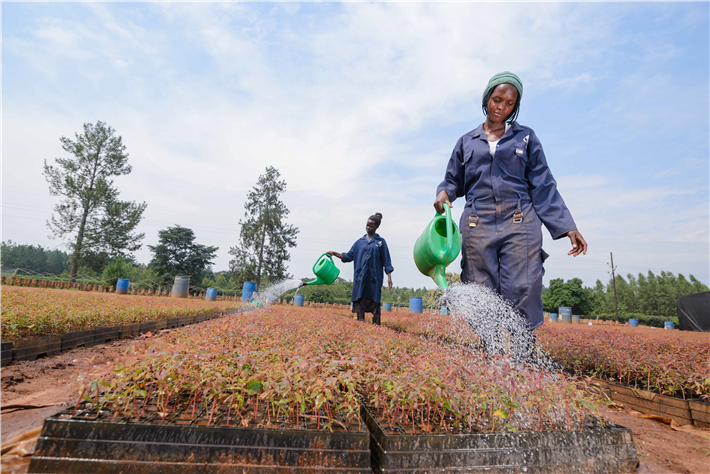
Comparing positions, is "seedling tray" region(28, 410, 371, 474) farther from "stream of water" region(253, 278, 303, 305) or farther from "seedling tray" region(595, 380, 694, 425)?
"stream of water" region(253, 278, 303, 305)

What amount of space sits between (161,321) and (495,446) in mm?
5950

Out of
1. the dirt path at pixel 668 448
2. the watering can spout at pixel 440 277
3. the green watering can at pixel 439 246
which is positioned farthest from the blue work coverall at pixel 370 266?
the dirt path at pixel 668 448

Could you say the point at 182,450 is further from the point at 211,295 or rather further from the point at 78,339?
the point at 211,295

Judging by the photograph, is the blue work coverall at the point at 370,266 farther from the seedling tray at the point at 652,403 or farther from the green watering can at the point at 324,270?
the seedling tray at the point at 652,403

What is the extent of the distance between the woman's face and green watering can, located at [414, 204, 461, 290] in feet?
3.12

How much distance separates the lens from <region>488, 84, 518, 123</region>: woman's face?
9.50ft

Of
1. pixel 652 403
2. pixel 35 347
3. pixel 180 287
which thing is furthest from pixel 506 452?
pixel 180 287

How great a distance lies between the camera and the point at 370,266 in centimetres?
629

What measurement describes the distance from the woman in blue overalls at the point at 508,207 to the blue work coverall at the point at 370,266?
3311mm

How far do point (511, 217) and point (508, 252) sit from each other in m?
0.29

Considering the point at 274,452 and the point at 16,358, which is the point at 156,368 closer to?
the point at 274,452

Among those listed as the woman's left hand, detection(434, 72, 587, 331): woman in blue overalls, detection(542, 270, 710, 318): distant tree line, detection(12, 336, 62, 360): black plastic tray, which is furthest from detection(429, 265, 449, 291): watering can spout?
detection(542, 270, 710, 318): distant tree line

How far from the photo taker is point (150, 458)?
1.29 metres

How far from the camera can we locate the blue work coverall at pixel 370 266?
6270 millimetres
